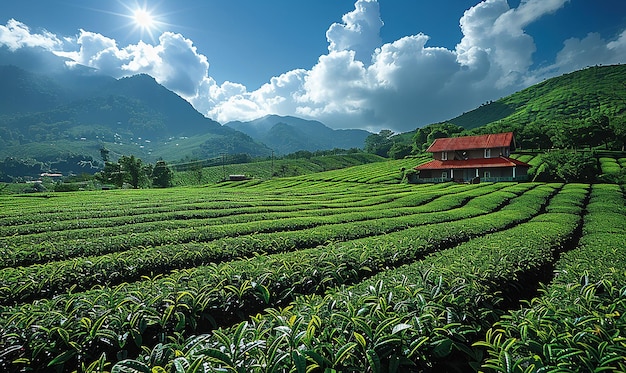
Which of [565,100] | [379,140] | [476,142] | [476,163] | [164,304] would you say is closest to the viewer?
A: [164,304]

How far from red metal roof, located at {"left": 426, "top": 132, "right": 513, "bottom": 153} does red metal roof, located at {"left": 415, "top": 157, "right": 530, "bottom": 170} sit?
2.19 metres

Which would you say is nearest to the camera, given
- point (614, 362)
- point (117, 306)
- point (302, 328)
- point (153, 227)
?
point (614, 362)

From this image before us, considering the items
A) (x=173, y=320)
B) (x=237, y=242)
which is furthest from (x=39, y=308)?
(x=237, y=242)

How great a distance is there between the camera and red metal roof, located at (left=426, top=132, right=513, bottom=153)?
48575 mm

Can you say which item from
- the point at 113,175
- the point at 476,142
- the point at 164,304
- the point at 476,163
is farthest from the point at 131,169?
the point at 164,304

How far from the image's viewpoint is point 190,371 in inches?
84.3

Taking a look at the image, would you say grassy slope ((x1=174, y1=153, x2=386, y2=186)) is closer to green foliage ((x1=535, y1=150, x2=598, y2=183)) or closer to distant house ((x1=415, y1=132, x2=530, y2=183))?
distant house ((x1=415, y1=132, x2=530, y2=183))

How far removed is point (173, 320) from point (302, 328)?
6.69 ft

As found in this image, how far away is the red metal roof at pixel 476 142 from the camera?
48.6m

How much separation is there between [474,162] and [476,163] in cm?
72

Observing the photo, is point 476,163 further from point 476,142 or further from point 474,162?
point 476,142

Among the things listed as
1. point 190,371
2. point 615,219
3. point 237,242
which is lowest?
point 615,219

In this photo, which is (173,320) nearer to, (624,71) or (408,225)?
(408,225)

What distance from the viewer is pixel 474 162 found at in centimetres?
4906
